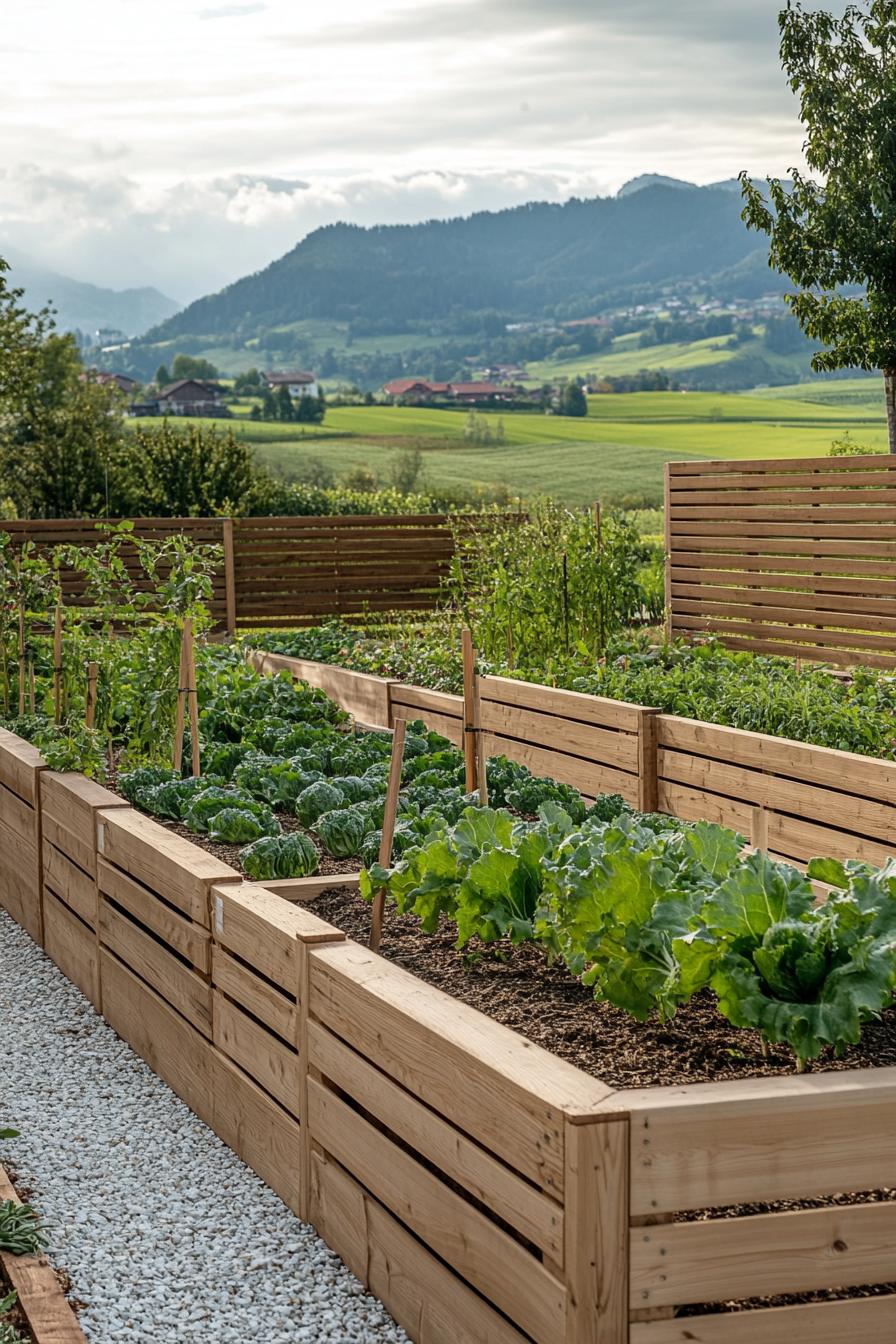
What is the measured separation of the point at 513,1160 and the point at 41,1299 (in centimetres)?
109

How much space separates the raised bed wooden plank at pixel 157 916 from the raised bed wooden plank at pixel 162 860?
3 cm

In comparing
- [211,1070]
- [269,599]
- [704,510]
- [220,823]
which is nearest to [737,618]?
[704,510]

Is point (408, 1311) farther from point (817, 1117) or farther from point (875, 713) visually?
point (875, 713)

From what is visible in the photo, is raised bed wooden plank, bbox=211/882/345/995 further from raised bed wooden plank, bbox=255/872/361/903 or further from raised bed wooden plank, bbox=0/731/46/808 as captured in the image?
raised bed wooden plank, bbox=0/731/46/808

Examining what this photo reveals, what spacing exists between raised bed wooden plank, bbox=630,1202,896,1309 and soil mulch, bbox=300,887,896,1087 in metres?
0.39

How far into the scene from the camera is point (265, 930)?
3625 millimetres

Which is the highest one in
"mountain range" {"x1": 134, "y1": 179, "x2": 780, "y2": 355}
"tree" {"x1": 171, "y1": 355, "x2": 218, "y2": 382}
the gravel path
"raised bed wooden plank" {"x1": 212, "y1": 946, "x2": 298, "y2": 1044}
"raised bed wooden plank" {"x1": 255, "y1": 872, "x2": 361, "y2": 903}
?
"mountain range" {"x1": 134, "y1": 179, "x2": 780, "y2": 355}

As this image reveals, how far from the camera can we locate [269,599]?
14.4 metres

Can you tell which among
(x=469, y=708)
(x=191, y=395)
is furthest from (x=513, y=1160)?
(x=191, y=395)

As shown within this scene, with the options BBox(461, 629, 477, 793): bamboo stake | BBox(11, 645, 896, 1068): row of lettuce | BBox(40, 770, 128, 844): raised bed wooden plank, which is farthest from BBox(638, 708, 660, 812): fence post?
BBox(40, 770, 128, 844): raised bed wooden plank

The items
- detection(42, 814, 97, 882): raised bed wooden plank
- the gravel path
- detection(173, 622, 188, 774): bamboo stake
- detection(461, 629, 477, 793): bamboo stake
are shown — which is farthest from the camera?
detection(173, 622, 188, 774): bamboo stake

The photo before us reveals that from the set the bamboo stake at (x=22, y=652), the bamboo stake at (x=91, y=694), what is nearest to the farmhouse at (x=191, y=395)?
the bamboo stake at (x=22, y=652)

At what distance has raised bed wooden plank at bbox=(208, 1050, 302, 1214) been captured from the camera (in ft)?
11.5

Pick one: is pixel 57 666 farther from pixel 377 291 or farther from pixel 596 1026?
pixel 377 291
